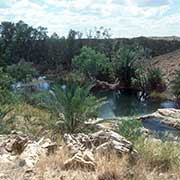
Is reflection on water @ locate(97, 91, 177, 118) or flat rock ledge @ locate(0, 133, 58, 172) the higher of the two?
flat rock ledge @ locate(0, 133, 58, 172)

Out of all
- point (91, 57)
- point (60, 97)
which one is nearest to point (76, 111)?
point (60, 97)

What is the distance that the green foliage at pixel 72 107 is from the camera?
1018 centimetres

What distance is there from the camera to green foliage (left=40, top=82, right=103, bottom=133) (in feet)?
33.4

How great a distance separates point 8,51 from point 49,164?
52597 mm

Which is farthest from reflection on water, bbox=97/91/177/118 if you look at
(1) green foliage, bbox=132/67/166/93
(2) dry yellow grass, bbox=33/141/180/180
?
(2) dry yellow grass, bbox=33/141/180/180

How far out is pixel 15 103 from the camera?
1662cm

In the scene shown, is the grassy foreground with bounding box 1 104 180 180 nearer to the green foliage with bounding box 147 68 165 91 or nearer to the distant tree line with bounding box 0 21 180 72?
the green foliage with bounding box 147 68 165 91

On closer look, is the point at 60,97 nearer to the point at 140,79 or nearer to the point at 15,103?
the point at 15,103

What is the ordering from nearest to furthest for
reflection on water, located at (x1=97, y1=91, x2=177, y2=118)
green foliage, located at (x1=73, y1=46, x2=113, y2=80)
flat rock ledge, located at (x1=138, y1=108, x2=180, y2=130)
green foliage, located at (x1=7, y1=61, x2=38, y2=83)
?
1. flat rock ledge, located at (x1=138, y1=108, x2=180, y2=130)
2. reflection on water, located at (x1=97, y1=91, x2=177, y2=118)
3. green foliage, located at (x1=7, y1=61, x2=38, y2=83)
4. green foliage, located at (x1=73, y1=46, x2=113, y2=80)

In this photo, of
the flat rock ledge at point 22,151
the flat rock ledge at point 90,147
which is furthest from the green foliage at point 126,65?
the flat rock ledge at point 90,147

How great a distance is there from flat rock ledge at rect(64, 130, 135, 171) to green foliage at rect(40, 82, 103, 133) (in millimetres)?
4171

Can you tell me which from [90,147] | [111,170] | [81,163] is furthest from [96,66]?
[111,170]

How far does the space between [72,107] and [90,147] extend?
4.96 meters

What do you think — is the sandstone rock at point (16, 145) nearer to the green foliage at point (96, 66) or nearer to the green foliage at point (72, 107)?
the green foliage at point (72, 107)
